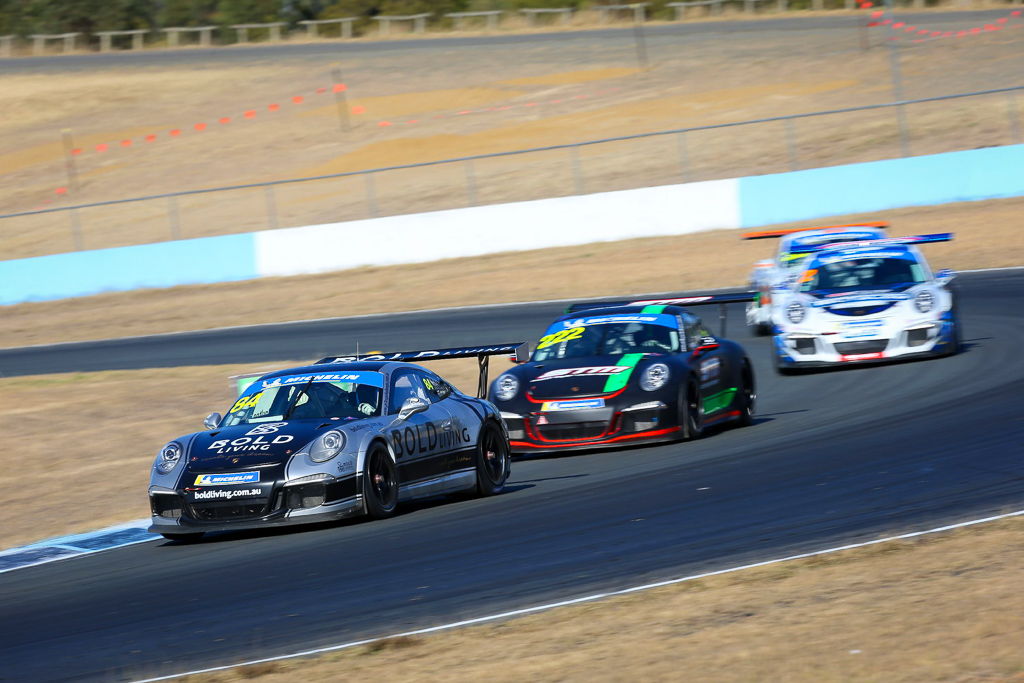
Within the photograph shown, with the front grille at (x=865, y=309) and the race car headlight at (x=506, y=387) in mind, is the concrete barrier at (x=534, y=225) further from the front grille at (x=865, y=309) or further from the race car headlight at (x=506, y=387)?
the race car headlight at (x=506, y=387)

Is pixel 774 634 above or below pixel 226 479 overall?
above

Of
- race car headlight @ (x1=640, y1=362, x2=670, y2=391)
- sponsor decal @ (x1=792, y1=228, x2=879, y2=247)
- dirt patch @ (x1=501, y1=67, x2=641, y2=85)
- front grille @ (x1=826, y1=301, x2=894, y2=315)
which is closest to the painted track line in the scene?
race car headlight @ (x1=640, y1=362, x2=670, y2=391)

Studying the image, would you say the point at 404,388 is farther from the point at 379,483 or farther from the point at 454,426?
the point at 379,483

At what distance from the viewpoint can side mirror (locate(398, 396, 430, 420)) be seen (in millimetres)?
10695

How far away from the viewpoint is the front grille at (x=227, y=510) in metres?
9.87

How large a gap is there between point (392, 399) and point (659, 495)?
7.02 feet

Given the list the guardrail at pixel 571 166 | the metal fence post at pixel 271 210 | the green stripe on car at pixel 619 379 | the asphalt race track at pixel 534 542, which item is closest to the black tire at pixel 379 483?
the asphalt race track at pixel 534 542

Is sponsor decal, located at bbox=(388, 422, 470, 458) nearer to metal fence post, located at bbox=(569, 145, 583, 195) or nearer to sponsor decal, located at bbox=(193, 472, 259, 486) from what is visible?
sponsor decal, located at bbox=(193, 472, 259, 486)

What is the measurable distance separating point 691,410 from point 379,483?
4038 millimetres

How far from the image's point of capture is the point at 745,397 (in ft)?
47.6

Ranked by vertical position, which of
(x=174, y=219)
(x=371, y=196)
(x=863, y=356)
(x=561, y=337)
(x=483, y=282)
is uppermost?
(x=561, y=337)

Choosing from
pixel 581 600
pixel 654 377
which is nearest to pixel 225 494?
pixel 581 600

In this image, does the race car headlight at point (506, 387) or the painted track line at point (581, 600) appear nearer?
the painted track line at point (581, 600)

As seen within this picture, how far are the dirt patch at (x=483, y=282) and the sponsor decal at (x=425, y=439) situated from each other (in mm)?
15397
